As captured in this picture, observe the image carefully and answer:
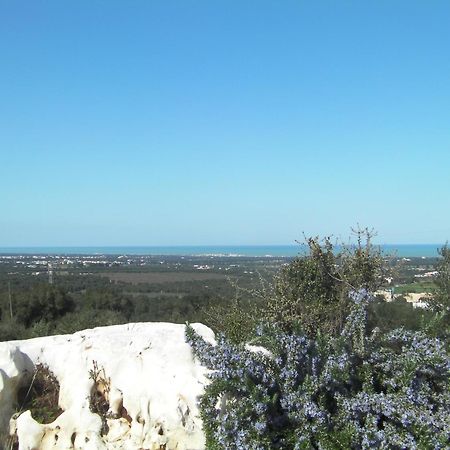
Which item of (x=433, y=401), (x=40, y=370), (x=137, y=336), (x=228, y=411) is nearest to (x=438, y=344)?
(x=433, y=401)

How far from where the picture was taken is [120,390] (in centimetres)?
813

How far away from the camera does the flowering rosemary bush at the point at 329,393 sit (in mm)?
6242

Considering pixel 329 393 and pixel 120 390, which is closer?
pixel 329 393

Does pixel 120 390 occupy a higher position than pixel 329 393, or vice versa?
pixel 329 393

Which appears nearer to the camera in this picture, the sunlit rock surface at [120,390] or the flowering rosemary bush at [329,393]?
the flowering rosemary bush at [329,393]

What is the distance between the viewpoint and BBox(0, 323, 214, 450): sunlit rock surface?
7.51 metres

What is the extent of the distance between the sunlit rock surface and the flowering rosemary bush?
2.24 ft

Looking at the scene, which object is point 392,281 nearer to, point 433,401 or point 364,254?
point 364,254

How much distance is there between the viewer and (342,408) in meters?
6.46

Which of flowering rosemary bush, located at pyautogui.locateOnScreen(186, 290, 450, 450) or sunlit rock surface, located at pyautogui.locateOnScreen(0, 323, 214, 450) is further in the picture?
sunlit rock surface, located at pyautogui.locateOnScreen(0, 323, 214, 450)

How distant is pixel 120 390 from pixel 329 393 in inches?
117

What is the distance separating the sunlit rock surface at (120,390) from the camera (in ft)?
24.6

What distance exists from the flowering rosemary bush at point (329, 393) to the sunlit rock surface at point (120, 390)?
26.9 inches

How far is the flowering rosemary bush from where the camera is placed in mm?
6242
